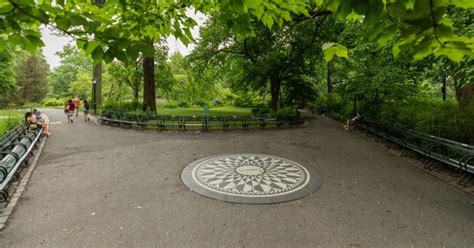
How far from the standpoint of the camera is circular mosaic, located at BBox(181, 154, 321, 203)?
528 cm

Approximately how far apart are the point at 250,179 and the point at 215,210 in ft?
5.73

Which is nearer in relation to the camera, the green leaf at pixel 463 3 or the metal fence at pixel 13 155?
the green leaf at pixel 463 3

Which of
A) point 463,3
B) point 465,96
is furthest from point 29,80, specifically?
point 465,96

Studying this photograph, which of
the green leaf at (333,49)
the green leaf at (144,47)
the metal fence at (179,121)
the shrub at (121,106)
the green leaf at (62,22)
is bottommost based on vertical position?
the metal fence at (179,121)

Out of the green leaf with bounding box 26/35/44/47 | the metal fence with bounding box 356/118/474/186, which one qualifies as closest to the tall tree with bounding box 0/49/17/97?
the green leaf with bounding box 26/35/44/47

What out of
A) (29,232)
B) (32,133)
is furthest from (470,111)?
(32,133)

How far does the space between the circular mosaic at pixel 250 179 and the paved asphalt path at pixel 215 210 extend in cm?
27

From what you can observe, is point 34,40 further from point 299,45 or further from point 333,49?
point 299,45

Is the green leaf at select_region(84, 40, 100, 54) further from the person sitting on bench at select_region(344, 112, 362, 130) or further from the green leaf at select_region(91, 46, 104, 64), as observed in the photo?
the person sitting on bench at select_region(344, 112, 362, 130)

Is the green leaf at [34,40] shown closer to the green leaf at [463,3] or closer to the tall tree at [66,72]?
the green leaf at [463,3]

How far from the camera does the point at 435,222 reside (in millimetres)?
4250

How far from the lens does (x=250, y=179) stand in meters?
6.18

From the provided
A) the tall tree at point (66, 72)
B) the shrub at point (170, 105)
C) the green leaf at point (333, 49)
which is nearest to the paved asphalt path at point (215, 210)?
the green leaf at point (333, 49)

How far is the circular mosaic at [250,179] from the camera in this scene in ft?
17.3
